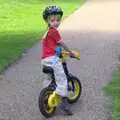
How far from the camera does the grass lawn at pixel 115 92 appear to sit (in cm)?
766

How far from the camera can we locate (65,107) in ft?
25.8

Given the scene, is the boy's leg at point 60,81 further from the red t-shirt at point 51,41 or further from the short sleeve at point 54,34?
the short sleeve at point 54,34

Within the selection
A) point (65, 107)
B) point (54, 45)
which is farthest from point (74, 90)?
point (54, 45)

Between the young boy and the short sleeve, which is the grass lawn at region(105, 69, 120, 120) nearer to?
the young boy

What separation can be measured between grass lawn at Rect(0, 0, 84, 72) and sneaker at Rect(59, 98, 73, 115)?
307cm

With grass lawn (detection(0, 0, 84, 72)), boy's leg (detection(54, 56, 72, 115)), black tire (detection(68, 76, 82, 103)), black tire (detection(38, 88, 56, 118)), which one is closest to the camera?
black tire (detection(38, 88, 56, 118))

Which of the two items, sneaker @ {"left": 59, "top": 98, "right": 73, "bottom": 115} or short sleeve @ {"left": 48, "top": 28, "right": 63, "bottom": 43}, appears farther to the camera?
sneaker @ {"left": 59, "top": 98, "right": 73, "bottom": 115}

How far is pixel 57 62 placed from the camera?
7.70 metres

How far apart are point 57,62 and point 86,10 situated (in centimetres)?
1441

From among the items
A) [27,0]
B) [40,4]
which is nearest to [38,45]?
[40,4]

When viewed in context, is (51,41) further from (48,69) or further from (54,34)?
(48,69)

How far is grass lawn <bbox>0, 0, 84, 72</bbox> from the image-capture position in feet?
42.0

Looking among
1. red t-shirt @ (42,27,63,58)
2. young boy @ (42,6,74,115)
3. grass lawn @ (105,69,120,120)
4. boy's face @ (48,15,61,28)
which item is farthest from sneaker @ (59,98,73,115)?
boy's face @ (48,15,61,28)

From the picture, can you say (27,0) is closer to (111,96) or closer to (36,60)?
(36,60)
